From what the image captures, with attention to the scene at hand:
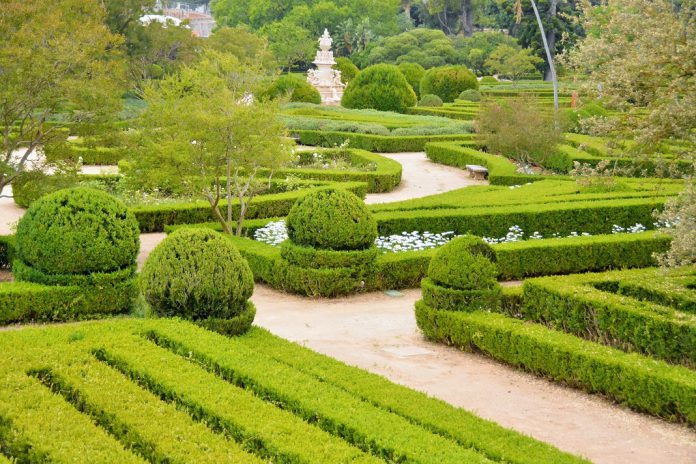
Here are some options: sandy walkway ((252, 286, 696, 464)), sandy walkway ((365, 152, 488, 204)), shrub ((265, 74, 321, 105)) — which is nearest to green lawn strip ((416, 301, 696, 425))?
sandy walkway ((252, 286, 696, 464))

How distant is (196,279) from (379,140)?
70.0 feet

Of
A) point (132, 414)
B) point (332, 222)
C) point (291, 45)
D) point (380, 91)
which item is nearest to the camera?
point (132, 414)

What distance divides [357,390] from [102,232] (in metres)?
4.45

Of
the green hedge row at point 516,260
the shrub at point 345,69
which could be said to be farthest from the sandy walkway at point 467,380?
the shrub at point 345,69

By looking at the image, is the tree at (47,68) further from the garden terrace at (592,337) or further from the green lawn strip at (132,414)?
the green lawn strip at (132,414)

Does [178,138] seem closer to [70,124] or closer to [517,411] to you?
Result: [70,124]

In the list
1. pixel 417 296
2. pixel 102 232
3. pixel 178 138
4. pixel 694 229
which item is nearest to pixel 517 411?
pixel 694 229

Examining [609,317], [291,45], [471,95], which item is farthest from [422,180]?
[291,45]

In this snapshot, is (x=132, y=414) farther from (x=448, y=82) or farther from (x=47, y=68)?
(x=448, y=82)

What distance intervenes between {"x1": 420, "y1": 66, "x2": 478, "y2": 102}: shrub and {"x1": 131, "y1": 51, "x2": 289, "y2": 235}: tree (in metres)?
34.4

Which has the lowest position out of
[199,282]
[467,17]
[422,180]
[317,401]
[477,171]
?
[422,180]

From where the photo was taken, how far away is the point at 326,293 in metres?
12.4

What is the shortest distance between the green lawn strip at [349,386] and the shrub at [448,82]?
134ft

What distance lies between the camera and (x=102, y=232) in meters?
10.8
